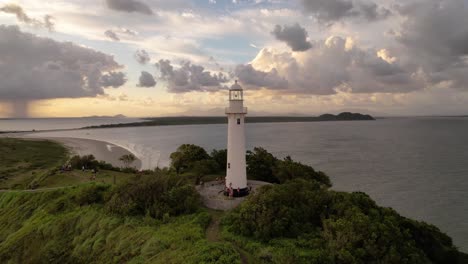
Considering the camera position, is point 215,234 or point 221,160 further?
point 221,160

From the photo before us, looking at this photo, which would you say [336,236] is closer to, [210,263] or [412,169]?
[210,263]

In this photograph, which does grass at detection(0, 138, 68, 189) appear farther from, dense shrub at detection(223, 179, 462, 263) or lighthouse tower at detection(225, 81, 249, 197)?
dense shrub at detection(223, 179, 462, 263)

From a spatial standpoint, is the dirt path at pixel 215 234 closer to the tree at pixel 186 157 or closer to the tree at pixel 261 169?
the tree at pixel 261 169

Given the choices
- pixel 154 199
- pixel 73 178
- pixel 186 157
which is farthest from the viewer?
pixel 73 178

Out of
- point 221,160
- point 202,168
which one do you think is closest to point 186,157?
point 221,160

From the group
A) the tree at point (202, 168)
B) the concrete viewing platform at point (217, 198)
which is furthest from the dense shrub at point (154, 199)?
the tree at point (202, 168)

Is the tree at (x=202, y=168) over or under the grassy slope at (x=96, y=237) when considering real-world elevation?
over

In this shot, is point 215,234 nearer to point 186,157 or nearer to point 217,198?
point 217,198
